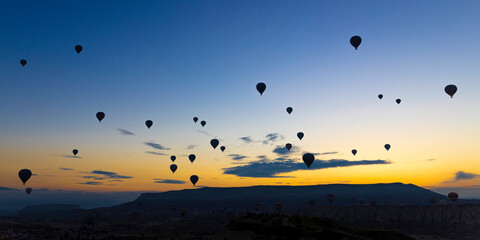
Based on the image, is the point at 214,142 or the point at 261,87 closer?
the point at 261,87

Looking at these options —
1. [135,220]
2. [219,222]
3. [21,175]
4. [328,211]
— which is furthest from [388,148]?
[135,220]

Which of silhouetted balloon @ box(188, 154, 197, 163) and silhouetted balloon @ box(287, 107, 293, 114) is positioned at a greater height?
silhouetted balloon @ box(287, 107, 293, 114)

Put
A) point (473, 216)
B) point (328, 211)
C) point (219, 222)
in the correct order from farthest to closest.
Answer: point (328, 211) < point (219, 222) < point (473, 216)

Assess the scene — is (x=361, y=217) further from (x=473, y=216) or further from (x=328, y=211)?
(x=473, y=216)

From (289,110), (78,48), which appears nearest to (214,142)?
(289,110)

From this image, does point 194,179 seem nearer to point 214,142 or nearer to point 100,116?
point 214,142

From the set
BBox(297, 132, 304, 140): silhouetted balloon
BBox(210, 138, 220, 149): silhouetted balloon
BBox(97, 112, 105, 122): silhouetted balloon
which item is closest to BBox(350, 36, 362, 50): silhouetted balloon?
BBox(297, 132, 304, 140): silhouetted balloon

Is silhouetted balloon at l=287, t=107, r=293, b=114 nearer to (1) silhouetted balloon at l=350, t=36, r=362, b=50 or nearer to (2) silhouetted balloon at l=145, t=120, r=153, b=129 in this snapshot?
(1) silhouetted balloon at l=350, t=36, r=362, b=50

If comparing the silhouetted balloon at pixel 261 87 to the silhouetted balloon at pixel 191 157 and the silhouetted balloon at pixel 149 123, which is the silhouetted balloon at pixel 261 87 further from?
the silhouetted balloon at pixel 149 123

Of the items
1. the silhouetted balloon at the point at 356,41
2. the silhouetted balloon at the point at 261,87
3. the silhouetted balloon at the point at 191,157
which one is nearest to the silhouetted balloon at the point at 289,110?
the silhouetted balloon at the point at 261,87
